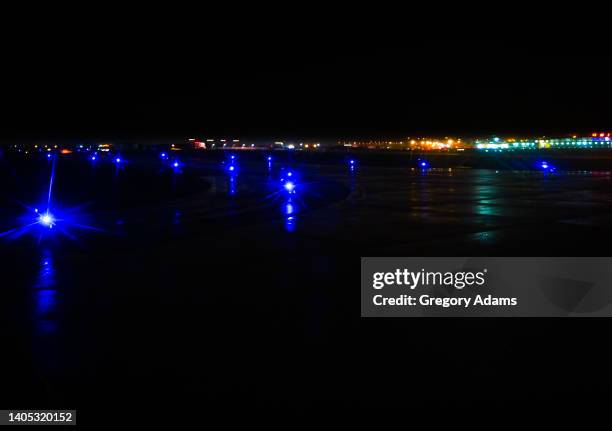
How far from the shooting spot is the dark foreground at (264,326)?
6.47 m

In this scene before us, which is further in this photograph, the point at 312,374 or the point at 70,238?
the point at 70,238

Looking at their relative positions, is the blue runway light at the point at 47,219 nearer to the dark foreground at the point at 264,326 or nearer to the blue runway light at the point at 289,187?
the dark foreground at the point at 264,326

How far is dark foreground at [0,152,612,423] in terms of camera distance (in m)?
6.47

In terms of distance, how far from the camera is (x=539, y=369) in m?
6.98

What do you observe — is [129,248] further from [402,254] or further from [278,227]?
[402,254]

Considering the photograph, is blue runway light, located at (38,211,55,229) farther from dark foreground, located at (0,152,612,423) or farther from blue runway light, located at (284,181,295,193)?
blue runway light, located at (284,181,295,193)

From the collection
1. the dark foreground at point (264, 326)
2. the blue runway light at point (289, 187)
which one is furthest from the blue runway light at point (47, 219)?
the blue runway light at point (289, 187)

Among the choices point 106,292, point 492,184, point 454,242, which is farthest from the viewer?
point 492,184

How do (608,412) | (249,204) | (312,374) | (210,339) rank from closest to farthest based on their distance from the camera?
(608,412), (312,374), (210,339), (249,204)

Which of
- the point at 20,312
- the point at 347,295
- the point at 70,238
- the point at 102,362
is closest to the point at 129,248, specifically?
the point at 70,238

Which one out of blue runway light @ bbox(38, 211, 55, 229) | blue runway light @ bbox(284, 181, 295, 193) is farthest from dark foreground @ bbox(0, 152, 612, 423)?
blue runway light @ bbox(284, 181, 295, 193)

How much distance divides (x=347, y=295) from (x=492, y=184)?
76.4ft

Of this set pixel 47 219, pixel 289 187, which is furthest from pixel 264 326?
pixel 289 187

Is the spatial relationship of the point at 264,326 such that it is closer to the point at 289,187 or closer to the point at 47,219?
the point at 47,219
